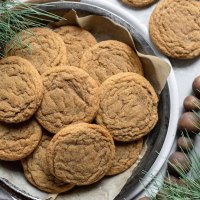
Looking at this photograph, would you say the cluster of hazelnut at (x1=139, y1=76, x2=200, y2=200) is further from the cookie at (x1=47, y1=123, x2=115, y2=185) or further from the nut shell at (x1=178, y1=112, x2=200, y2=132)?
the cookie at (x1=47, y1=123, x2=115, y2=185)

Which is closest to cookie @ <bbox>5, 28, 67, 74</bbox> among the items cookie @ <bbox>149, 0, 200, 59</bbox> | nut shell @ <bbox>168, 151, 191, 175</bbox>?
cookie @ <bbox>149, 0, 200, 59</bbox>

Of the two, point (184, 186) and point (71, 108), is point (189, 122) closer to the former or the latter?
point (184, 186)

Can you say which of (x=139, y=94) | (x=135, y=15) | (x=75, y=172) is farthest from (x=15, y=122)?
(x=135, y=15)

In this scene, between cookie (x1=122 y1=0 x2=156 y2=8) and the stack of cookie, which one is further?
cookie (x1=122 y1=0 x2=156 y2=8)

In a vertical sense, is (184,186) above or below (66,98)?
below

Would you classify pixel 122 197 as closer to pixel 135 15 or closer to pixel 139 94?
pixel 139 94

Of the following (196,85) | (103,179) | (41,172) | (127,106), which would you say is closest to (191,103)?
(196,85)

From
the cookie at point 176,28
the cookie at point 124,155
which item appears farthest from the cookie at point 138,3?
the cookie at point 124,155
